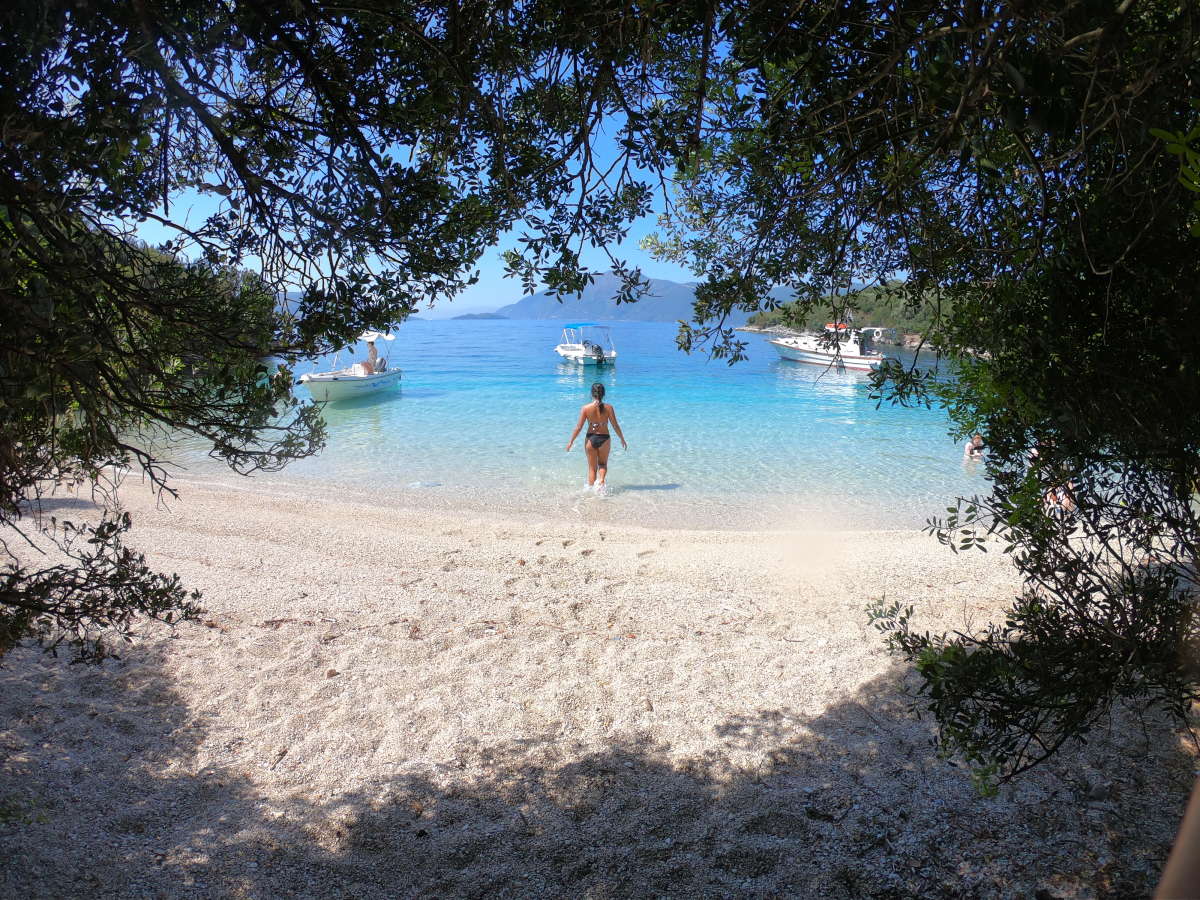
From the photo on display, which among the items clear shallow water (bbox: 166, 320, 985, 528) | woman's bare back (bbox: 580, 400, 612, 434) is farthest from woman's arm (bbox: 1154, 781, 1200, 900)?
woman's bare back (bbox: 580, 400, 612, 434)

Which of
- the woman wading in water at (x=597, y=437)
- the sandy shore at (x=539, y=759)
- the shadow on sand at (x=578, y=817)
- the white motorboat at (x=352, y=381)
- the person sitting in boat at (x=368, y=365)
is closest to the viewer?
the shadow on sand at (x=578, y=817)

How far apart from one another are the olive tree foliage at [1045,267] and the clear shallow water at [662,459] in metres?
2.18

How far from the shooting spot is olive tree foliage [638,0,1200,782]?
269cm

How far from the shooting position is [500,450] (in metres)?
20.0

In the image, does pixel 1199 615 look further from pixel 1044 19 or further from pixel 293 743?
pixel 293 743

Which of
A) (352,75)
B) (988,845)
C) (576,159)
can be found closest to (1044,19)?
(576,159)

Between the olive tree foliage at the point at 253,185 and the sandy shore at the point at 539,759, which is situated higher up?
the olive tree foliage at the point at 253,185

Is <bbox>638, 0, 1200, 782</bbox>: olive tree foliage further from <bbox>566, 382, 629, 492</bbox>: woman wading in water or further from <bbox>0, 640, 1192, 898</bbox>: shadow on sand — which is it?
<bbox>566, 382, 629, 492</bbox>: woman wading in water

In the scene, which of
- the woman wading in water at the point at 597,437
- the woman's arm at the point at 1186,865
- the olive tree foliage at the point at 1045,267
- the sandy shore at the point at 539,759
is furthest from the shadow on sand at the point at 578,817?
the woman wading in water at the point at 597,437

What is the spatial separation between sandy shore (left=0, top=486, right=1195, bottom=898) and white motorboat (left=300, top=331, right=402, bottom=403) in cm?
1883

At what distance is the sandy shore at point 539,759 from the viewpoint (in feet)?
13.8

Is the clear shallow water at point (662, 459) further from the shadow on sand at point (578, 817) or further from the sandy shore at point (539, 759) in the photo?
the shadow on sand at point (578, 817)

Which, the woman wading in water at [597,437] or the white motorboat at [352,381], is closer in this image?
the woman wading in water at [597,437]

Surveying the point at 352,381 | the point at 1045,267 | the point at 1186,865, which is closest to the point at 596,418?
the point at 1045,267
